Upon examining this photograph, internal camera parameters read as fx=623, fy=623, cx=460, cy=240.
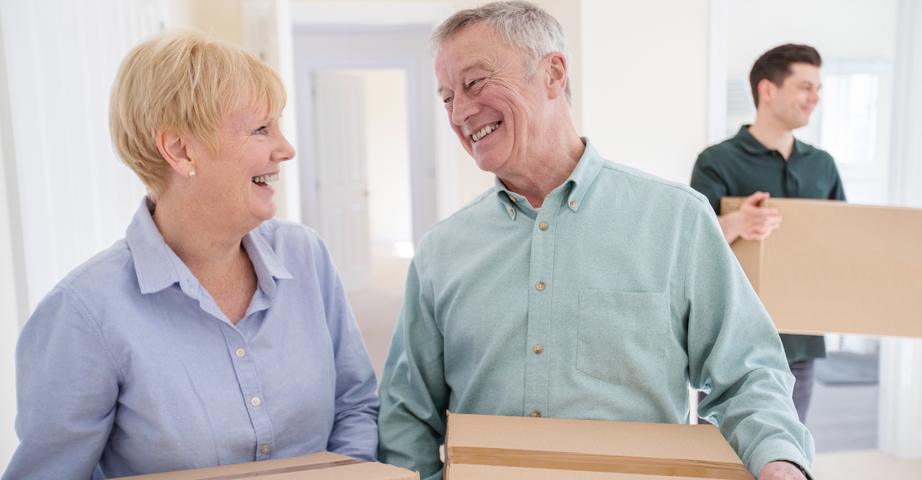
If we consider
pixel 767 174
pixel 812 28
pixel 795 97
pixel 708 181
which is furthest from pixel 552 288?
pixel 812 28

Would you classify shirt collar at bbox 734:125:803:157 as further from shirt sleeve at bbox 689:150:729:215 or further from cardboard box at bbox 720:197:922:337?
cardboard box at bbox 720:197:922:337

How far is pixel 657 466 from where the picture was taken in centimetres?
74

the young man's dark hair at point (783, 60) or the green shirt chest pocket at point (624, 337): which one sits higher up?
the young man's dark hair at point (783, 60)

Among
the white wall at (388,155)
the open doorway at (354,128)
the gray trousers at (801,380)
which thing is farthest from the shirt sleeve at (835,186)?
the white wall at (388,155)

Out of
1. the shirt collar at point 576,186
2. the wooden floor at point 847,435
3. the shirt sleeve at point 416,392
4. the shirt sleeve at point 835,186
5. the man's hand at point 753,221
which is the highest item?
the shirt collar at point 576,186

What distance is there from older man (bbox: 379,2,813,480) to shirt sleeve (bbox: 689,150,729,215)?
3.47 feet

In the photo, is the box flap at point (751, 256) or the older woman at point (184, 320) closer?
the older woman at point (184, 320)

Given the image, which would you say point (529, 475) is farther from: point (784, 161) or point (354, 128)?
point (354, 128)

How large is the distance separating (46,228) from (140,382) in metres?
0.95

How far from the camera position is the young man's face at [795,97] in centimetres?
211

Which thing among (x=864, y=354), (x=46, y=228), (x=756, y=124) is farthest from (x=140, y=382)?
(x=864, y=354)

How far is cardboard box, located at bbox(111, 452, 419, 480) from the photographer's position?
2.45 ft

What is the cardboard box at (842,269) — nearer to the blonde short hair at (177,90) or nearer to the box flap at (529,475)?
the box flap at (529,475)

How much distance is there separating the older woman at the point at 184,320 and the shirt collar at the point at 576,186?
393 millimetres
